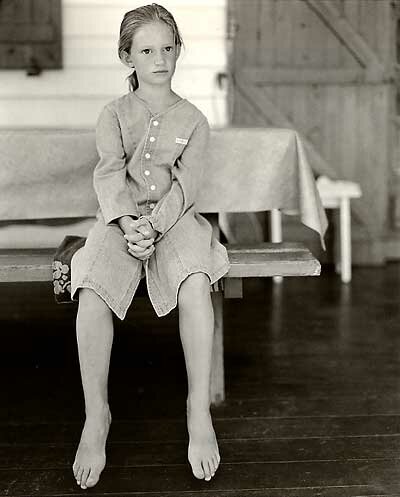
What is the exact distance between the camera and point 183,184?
227cm

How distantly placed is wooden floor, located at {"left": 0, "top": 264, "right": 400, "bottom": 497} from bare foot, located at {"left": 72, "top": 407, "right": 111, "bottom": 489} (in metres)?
0.03

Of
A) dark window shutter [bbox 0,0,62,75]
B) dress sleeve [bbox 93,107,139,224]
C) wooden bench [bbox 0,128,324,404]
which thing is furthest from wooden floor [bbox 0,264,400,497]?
dark window shutter [bbox 0,0,62,75]

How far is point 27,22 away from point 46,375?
2.63 m

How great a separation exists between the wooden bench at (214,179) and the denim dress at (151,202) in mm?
286

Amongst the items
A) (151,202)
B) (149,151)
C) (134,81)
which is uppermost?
(134,81)

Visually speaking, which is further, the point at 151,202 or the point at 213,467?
the point at 151,202

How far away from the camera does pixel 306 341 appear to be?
3.35 m

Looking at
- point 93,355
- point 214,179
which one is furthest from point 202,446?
point 214,179

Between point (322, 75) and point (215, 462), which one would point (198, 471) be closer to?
point (215, 462)

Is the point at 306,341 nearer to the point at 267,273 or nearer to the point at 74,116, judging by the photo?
the point at 267,273

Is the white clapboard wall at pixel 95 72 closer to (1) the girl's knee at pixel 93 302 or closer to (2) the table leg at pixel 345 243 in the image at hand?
(2) the table leg at pixel 345 243

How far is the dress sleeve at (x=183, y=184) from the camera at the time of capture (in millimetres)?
2184

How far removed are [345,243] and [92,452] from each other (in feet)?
10.1

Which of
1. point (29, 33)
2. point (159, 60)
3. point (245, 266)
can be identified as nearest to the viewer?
point (159, 60)
